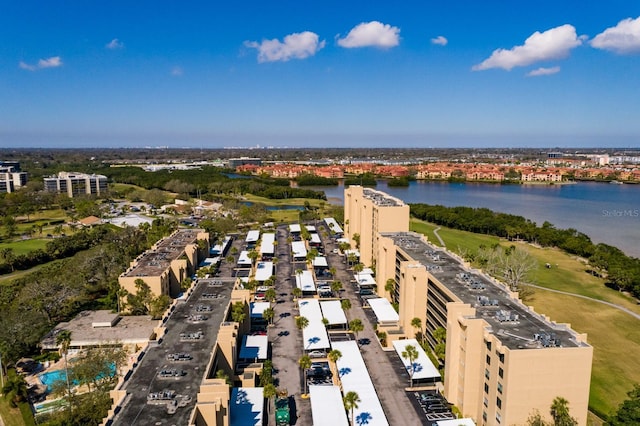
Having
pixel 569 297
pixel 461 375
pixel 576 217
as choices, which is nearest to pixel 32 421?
pixel 461 375

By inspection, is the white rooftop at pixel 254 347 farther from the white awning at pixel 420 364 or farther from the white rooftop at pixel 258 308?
the white awning at pixel 420 364

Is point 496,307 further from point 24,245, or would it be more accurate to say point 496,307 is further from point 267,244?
point 24,245

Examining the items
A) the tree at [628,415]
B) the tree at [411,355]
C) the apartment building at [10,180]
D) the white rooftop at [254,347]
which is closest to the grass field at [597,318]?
the tree at [628,415]

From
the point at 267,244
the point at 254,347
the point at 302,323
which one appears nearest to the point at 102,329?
the point at 254,347

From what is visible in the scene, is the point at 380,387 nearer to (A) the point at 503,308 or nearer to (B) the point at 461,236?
(A) the point at 503,308

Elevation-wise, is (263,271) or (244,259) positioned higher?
(244,259)

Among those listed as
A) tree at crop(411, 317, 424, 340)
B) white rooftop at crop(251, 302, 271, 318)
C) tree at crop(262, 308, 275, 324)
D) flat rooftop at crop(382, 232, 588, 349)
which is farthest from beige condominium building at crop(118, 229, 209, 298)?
flat rooftop at crop(382, 232, 588, 349)
